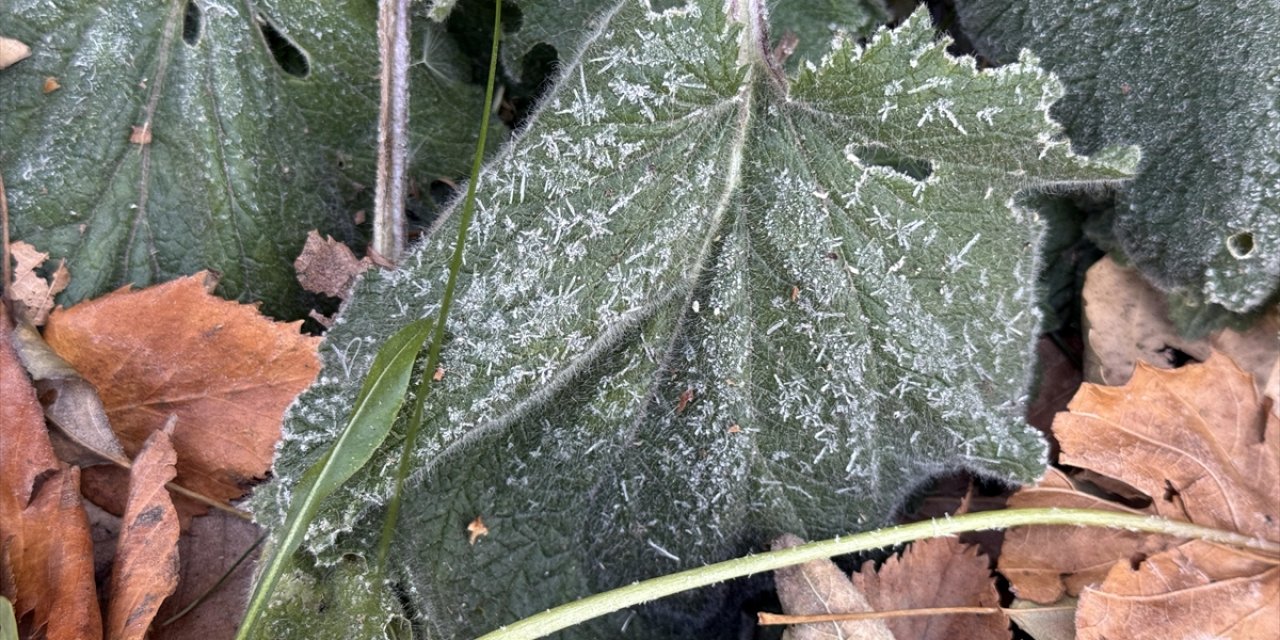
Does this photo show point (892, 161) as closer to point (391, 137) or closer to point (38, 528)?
point (391, 137)

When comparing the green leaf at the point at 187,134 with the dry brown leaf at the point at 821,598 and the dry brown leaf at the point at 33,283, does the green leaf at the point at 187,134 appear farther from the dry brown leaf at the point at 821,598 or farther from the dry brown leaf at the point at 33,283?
the dry brown leaf at the point at 821,598

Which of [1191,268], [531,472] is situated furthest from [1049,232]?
[531,472]

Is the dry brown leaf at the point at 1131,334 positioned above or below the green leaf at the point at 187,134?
above

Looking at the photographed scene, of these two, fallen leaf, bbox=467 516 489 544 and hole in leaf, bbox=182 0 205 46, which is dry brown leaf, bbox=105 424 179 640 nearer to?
fallen leaf, bbox=467 516 489 544

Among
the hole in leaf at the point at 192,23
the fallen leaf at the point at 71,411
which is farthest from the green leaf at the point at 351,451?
the hole in leaf at the point at 192,23

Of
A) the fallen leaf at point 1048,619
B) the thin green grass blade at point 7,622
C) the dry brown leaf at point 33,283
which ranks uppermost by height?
the fallen leaf at point 1048,619

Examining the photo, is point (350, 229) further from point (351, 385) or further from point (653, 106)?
point (653, 106)
